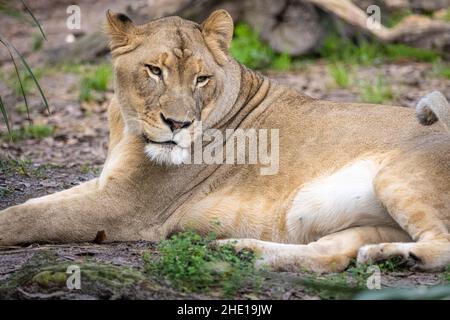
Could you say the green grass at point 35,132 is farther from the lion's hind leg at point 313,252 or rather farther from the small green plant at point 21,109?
the lion's hind leg at point 313,252

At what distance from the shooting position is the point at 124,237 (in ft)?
16.5

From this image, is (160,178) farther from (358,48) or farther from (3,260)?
(358,48)

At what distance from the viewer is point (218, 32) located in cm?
533

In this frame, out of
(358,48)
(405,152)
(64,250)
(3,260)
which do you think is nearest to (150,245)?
(64,250)

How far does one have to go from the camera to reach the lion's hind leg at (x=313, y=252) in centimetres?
455

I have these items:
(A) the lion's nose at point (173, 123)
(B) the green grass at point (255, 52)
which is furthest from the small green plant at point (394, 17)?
(A) the lion's nose at point (173, 123)

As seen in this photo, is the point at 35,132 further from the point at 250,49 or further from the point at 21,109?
the point at 250,49

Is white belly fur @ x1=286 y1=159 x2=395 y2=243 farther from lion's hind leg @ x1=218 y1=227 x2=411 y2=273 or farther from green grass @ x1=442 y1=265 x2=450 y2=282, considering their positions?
green grass @ x1=442 y1=265 x2=450 y2=282

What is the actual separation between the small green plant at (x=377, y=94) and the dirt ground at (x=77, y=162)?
91 mm

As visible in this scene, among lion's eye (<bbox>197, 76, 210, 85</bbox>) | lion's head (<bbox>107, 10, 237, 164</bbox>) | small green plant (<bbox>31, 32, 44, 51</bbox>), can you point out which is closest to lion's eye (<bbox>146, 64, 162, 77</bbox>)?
lion's head (<bbox>107, 10, 237, 164</bbox>)

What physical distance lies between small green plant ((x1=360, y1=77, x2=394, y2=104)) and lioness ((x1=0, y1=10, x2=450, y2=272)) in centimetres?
440
